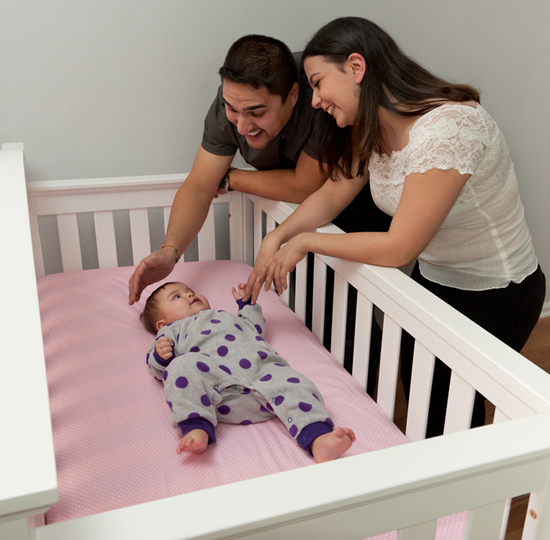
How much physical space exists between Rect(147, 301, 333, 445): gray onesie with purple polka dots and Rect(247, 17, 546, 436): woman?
16 cm

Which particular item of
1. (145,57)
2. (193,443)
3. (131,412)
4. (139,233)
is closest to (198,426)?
(193,443)

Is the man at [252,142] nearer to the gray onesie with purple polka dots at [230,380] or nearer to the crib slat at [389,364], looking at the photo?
the gray onesie with purple polka dots at [230,380]

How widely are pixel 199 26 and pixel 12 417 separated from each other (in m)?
1.45

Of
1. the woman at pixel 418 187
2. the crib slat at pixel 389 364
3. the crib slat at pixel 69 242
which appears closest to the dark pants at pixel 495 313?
the woman at pixel 418 187

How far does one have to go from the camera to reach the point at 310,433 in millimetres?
977

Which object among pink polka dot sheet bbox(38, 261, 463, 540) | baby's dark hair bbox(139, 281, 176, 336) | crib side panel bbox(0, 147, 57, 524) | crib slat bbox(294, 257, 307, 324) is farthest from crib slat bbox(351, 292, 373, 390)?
crib side panel bbox(0, 147, 57, 524)

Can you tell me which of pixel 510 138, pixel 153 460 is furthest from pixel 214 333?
pixel 510 138

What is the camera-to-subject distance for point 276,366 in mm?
1140

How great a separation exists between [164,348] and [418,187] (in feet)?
1.99

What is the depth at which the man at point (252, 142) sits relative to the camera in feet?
3.98

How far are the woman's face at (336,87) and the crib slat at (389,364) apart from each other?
417mm

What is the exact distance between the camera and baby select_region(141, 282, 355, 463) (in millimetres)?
977

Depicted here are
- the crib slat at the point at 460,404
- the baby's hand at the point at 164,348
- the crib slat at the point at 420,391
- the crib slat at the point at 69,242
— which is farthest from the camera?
the crib slat at the point at 69,242

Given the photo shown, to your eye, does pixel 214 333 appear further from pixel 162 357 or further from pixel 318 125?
pixel 318 125
